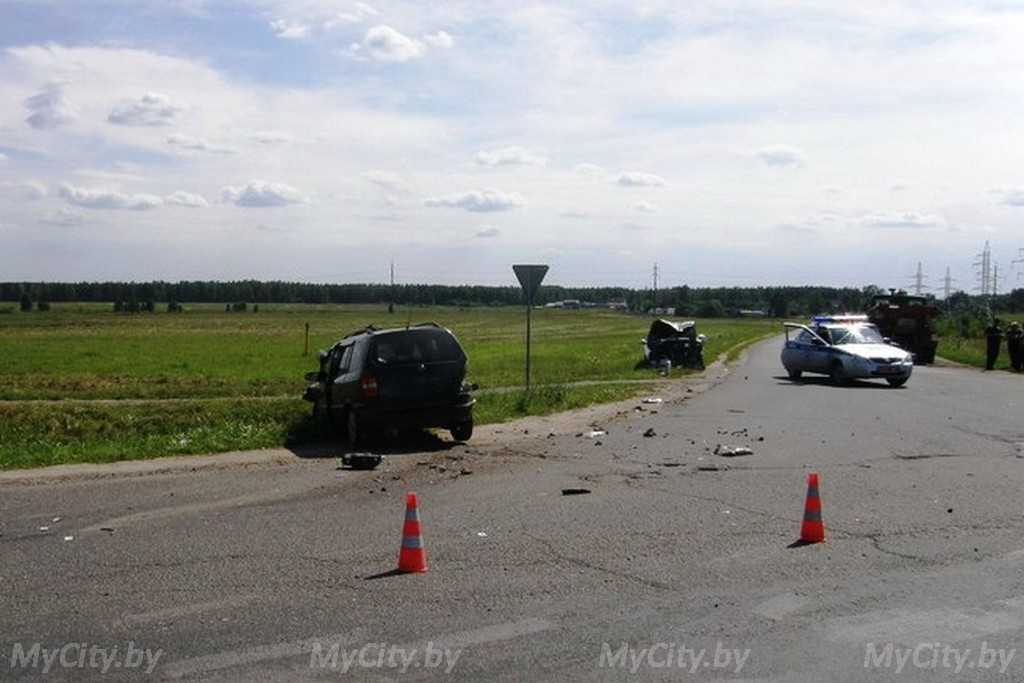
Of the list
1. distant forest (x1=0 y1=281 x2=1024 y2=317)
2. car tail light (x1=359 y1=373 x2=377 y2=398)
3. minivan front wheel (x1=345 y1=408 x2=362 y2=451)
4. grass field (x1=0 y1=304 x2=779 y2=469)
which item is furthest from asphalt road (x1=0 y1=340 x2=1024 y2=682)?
distant forest (x1=0 y1=281 x2=1024 y2=317)

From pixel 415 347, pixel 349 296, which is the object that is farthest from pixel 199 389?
pixel 349 296

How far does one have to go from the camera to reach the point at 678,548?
852cm

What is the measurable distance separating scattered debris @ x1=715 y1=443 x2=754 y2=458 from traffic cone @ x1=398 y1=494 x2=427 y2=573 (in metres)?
Answer: 7.16

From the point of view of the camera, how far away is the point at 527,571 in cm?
784

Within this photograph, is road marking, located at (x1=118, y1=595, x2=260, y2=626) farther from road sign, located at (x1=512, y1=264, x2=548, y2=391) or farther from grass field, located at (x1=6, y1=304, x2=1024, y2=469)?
road sign, located at (x1=512, y1=264, x2=548, y2=391)

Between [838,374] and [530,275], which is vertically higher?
[530,275]

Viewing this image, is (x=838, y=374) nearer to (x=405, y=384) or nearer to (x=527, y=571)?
(x=405, y=384)

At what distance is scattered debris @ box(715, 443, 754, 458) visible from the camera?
47.3 feet

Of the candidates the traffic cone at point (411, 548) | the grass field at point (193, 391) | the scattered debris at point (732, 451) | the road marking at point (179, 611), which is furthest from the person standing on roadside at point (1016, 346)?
the road marking at point (179, 611)

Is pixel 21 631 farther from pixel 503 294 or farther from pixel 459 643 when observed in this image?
pixel 503 294

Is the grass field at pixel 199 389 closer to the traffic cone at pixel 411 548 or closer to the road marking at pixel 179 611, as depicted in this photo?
the traffic cone at pixel 411 548

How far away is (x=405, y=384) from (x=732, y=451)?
14.5ft

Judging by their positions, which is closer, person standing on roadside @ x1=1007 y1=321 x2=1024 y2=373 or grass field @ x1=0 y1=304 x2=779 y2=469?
grass field @ x1=0 y1=304 x2=779 y2=469

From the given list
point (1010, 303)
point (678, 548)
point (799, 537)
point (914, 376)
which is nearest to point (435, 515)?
point (678, 548)
